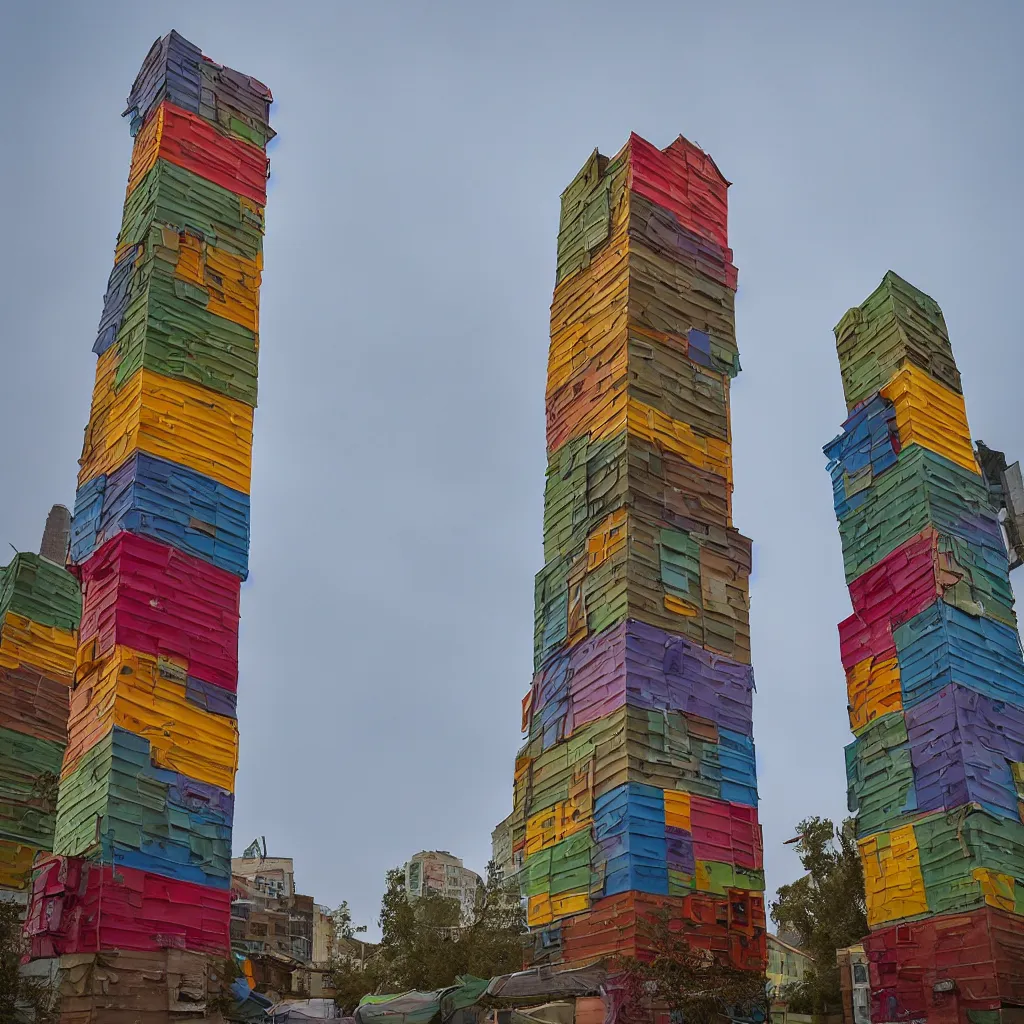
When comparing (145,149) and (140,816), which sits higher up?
(145,149)

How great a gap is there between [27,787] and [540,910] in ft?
35.8

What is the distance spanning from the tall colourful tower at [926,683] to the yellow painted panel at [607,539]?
614 cm

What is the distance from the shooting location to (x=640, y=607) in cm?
2109

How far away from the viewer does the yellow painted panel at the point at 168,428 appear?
2184cm

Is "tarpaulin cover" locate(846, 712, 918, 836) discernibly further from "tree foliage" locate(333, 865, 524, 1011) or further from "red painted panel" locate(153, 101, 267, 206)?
"red painted panel" locate(153, 101, 267, 206)

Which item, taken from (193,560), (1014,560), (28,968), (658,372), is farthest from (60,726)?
(1014,560)

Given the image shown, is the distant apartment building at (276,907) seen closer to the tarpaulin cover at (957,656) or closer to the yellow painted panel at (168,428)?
the yellow painted panel at (168,428)

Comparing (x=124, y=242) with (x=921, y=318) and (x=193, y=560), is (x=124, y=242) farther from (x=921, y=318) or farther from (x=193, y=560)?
(x=921, y=318)

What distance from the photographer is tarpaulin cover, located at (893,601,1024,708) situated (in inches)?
880

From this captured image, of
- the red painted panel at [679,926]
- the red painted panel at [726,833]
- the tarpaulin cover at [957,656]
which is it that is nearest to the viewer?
the red painted panel at [679,926]

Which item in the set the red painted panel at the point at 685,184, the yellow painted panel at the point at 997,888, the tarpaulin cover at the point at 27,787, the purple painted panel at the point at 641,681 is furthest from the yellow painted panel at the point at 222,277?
the yellow painted panel at the point at 997,888

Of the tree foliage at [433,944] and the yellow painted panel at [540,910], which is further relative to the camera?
the tree foliage at [433,944]

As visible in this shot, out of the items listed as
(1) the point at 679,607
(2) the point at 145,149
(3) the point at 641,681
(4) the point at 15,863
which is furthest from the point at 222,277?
(4) the point at 15,863

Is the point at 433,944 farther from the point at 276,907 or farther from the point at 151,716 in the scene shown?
the point at 276,907
